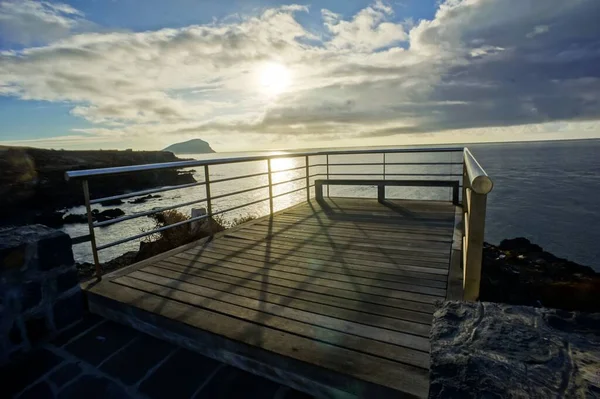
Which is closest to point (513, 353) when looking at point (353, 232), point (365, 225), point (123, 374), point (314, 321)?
point (314, 321)

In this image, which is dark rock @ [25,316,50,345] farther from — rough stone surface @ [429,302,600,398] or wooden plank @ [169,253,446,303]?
rough stone surface @ [429,302,600,398]

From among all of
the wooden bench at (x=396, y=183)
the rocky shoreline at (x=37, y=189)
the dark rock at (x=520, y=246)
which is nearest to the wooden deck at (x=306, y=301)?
the wooden bench at (x=396, y=183)

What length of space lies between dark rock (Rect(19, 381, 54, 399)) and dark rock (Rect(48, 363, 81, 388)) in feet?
0.13

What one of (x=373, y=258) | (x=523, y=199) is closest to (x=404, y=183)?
Answer: (x=373, y=258)

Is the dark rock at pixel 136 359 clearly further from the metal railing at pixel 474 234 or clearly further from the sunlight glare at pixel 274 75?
the sunlight glare at pixel 274 75

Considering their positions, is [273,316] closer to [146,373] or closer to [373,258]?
[146,373]

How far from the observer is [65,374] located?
6.26 ft

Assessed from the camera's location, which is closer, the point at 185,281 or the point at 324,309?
the point at 324,309

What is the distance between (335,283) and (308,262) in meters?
0.55

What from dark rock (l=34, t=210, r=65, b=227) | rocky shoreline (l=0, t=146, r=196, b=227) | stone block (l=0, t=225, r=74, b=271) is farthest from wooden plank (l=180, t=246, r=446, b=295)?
dark rock (l=34, t=210, r=65, b=227)

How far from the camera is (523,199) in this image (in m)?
24.2

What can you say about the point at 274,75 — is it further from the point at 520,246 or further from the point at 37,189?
the point at 37,189

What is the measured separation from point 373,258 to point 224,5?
12.9 ft

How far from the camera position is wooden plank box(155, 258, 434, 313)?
2218 mm
